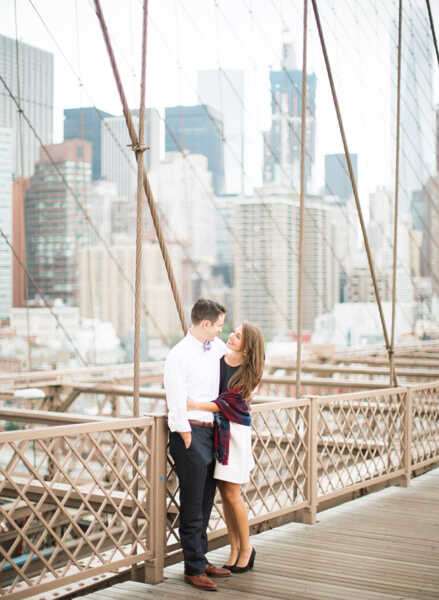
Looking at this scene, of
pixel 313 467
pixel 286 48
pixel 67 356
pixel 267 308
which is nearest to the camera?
pixel 313 467

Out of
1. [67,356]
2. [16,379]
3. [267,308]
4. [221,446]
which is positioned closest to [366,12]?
[267,308]

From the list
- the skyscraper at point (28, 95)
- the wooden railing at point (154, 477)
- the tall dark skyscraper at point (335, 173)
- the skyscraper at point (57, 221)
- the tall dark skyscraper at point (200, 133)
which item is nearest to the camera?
the wooden railing at point (154, 477)

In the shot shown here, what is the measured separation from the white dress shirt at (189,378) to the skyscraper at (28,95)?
5379 mm

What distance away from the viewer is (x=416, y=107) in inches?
569

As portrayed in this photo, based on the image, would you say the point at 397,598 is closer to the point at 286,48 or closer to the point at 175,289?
the point at 175,289

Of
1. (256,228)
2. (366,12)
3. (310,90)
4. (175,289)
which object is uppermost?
(366,12)

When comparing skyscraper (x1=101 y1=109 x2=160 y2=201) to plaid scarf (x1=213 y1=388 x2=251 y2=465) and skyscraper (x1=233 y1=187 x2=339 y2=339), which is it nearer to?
skyscraper (x1=233 y1=187 x2=339 y2=339)

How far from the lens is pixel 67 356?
9.48 metres

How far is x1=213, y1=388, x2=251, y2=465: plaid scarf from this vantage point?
3.08m

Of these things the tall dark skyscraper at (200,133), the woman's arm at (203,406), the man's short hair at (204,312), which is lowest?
the woman's arm at (203,406)

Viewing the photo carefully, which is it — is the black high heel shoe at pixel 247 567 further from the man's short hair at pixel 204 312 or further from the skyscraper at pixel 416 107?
the skyscraper at pixel 416 107

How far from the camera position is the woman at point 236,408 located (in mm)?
3068

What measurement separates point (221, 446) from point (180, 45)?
848cm

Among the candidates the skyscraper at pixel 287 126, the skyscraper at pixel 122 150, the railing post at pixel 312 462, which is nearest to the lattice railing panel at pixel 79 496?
the railing post at pixel 312 462
